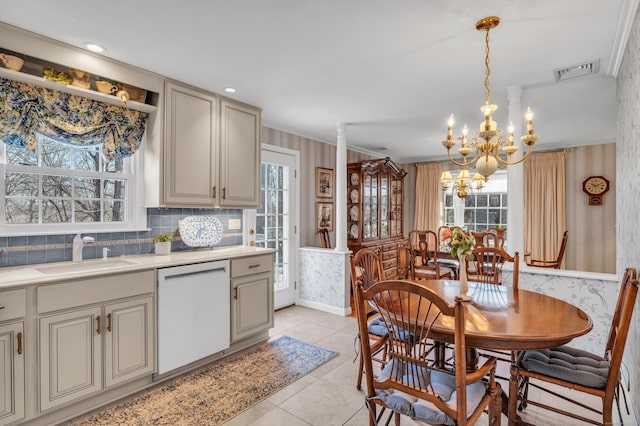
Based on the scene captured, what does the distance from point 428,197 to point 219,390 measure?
18.2 ft

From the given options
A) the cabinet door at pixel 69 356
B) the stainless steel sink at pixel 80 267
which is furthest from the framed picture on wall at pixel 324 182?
the cabinet door at pixel 69 356

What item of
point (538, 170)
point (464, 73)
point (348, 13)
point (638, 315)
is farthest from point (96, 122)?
point (538, 170)

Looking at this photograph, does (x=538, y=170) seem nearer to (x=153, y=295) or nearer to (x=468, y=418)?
(x=468, y=418)

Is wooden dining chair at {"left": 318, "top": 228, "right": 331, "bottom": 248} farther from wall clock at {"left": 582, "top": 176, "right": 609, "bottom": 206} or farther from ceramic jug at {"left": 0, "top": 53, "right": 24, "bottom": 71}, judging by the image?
wall clock at {"left": 582, "top": 176, "right": 609, "bottom": 206}

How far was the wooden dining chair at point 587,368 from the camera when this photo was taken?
1.60 meters

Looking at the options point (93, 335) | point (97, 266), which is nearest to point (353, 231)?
point (97, 266)

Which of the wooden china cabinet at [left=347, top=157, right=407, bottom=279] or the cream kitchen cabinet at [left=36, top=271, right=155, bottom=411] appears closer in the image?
the cream kitchen cabinet at [left=36, top=271, right=155, bottom=411]

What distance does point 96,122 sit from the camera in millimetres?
2523

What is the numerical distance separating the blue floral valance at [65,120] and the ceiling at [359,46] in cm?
39

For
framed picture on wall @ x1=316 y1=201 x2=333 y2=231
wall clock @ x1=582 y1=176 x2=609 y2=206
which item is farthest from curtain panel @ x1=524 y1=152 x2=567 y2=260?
framed picture on wall @ x1=316 y1=201 x2=333 y2=231

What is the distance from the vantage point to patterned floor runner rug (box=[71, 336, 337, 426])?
7.00 feet

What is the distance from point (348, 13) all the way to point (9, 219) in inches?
101

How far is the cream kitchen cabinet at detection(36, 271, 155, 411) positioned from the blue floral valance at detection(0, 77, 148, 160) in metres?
1.02

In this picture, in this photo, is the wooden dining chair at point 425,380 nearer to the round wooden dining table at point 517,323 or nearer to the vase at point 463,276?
the round wooden dining table at point 517,323
